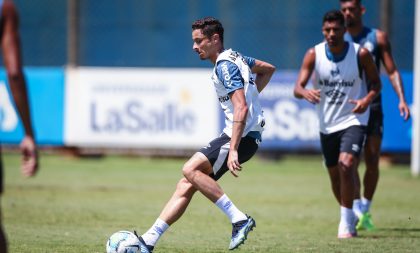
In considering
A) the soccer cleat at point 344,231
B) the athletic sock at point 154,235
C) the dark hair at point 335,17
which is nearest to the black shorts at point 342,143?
the soccer cleat at point 344,231

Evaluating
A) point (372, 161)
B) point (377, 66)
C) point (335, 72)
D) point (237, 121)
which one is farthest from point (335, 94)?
point (237, 121)

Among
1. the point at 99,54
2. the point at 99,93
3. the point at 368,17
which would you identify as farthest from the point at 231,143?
the point at 99,54

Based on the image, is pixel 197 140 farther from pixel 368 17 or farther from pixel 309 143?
pixel 368 17

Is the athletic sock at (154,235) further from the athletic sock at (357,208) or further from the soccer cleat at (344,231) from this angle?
the athletic sock at (357,208)

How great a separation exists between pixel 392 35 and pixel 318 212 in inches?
329

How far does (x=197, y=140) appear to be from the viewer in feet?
63.9

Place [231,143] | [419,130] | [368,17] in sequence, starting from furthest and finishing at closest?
[368,17]
[419,130]
[231,143]

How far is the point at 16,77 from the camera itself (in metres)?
5.59

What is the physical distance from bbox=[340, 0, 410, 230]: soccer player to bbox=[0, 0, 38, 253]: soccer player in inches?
238

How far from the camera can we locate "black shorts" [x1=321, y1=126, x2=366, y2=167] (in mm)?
10070

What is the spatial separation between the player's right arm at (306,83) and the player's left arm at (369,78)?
0.44 meters

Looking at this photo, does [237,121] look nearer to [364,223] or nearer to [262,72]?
[262,72]

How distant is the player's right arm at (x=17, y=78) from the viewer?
5570 mm

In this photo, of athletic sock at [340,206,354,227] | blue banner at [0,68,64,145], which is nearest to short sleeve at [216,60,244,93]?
athletic sock at [340,206,354,227]
